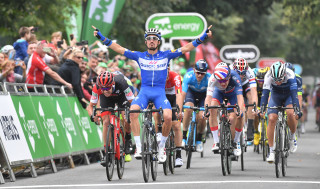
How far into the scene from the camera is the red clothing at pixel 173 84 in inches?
571

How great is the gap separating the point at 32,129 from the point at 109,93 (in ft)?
5.72

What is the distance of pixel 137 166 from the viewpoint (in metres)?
16.0

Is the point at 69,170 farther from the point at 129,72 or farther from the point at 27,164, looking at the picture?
the point at 129,72

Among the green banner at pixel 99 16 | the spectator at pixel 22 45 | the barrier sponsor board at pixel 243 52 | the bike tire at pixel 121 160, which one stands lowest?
the bike tire at pixel 121 160

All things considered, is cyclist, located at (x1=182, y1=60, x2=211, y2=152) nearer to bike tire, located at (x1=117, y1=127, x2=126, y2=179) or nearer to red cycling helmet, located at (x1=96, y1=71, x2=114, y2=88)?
bike tire, located at (x1=117, y1=127, x2=126, y2=179)

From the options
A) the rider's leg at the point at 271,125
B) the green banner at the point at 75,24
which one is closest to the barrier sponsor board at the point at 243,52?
the green banner at the point at 75,24

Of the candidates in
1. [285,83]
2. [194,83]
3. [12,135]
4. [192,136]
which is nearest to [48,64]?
[194,83]

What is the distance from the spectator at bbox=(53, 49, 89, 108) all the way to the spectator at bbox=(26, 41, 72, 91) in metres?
0.18

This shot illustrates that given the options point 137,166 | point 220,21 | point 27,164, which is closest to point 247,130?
point 137,166

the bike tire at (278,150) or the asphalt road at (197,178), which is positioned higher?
the bike tire at (278,150)

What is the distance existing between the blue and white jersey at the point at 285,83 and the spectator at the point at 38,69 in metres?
4.22

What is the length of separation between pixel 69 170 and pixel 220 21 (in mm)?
29294

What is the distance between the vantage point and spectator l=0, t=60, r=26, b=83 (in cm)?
1496

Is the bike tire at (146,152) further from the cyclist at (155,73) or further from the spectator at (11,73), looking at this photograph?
the spectator at (11,73)
